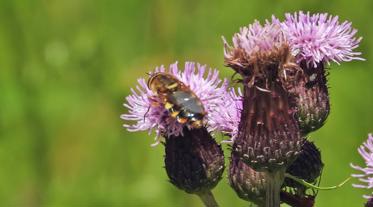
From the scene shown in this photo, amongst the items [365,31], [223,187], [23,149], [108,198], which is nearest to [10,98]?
A: [23,149]

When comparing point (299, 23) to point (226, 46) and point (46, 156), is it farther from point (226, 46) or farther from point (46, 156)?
point (46, 156)

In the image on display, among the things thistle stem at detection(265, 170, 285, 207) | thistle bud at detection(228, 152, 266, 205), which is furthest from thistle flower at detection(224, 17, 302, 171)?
thistle bud at detection(228, 152, 266, 205)

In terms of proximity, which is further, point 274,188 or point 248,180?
point 248,180

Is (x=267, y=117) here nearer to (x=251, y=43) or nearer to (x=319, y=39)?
(x=251, y=43)

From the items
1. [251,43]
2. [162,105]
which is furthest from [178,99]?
[251,43]

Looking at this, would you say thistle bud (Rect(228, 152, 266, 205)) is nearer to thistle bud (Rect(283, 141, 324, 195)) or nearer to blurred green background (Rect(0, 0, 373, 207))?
thistle bud (Rect(283, 141, 324, 195))

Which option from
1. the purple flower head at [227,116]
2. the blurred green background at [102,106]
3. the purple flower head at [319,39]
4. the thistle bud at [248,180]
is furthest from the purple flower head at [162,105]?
the blurred green background at [102,106]
